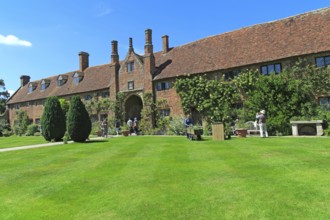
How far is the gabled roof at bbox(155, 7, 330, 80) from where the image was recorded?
80.2 feet

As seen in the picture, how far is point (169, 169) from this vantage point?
930cm

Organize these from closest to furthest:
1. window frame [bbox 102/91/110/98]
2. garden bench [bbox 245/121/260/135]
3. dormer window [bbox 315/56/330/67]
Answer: garden bench [bbox 245/121/260/135], dormer window [bbox 315/56/330/67], window frame [bbox 102/91/110/98]

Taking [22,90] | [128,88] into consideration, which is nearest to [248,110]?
[128,88]

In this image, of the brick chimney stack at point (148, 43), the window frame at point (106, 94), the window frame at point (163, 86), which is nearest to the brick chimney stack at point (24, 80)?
the window frame at point (106, 94)

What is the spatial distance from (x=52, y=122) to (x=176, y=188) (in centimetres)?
1930

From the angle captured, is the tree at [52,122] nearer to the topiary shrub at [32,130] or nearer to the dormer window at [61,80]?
the topiary shrub at [32,130]

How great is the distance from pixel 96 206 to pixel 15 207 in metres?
1.73

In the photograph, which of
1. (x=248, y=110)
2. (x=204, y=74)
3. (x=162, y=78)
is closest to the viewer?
(x=248, y=110)

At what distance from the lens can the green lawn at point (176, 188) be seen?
5.64 meters

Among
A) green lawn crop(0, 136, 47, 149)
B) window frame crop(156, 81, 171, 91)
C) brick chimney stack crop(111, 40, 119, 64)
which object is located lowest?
green lawn crop(0, 136, 47, 149)

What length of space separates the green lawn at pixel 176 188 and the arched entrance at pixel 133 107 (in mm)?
25760

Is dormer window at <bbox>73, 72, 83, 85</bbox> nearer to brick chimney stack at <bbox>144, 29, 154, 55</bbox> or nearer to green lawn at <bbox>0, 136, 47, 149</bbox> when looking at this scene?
brick chimney stack at <bbox>144, 29, 154, 55</bbox>

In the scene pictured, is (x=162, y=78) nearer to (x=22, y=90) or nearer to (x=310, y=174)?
(x=310, y=174)

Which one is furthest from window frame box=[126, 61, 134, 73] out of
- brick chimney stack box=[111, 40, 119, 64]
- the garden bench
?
the garden bench
